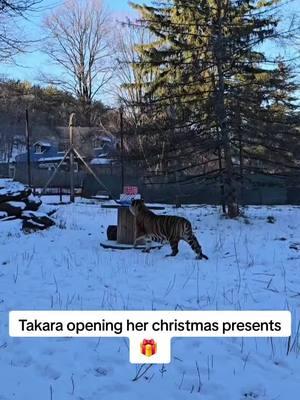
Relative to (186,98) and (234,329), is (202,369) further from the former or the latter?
(186,98)

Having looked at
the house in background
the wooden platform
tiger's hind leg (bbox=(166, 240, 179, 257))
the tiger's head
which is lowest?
the wooden platform

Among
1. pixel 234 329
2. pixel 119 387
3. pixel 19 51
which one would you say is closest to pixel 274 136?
pixel 19 51

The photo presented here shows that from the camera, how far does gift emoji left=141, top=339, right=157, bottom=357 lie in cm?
377

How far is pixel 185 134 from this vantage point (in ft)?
51.0

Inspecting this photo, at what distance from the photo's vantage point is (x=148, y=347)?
3793 mm

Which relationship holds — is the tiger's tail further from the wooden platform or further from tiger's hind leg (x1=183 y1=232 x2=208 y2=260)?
the wooden platform

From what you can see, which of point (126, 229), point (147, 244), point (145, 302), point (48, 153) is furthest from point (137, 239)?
point (48, 153)

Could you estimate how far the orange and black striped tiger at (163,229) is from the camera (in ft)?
27.9

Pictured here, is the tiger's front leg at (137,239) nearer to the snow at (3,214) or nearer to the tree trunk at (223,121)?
the snow at (3,214)

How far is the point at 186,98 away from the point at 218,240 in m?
7.63

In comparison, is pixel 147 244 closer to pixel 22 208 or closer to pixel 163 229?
pixel 163 229

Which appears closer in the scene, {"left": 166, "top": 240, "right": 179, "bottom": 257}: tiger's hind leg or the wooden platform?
{"left": 166, "top": 240, "right": 179, "bottom": 257}: tiger's hind leg

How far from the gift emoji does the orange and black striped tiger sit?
4.52 metres

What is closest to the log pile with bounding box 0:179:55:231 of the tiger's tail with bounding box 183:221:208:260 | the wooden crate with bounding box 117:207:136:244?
the wooden crate with bounding box 117:207:136:244
